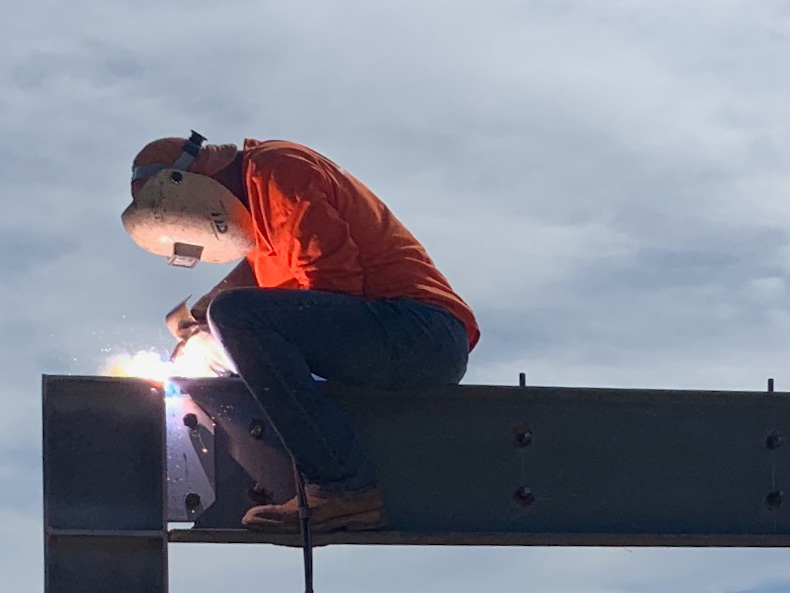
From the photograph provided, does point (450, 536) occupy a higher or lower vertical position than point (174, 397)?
lower

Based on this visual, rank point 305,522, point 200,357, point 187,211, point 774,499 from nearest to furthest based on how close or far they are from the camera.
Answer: point 305,522, point 774,499, point 187,211, point 200,357

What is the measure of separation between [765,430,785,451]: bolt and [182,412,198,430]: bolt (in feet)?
6.20

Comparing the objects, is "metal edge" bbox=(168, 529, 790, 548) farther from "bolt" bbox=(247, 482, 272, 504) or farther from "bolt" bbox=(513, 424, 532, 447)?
"bolt" bbox=(513, 424, 532, 447)

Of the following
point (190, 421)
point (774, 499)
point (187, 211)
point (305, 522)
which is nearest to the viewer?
point (305, 522)

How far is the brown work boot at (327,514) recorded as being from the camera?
6090 mm

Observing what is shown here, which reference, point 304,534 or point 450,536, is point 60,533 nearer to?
point 304,534

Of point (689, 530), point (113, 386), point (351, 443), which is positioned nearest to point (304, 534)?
point (351, 443)

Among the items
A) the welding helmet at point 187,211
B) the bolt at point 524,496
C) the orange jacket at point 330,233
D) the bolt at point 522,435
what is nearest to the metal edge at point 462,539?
the bolt at point 524,496

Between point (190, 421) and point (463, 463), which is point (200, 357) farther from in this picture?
point (463, 463)

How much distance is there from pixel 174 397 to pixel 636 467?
4.99 feet

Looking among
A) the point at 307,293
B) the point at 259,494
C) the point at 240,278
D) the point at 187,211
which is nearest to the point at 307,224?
the point at 307,293

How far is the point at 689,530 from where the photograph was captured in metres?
6.40

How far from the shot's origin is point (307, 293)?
6230mm

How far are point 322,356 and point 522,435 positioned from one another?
0.70 m
